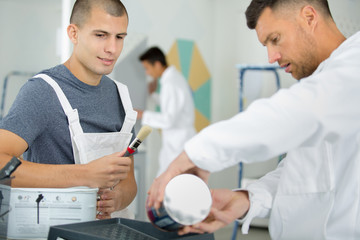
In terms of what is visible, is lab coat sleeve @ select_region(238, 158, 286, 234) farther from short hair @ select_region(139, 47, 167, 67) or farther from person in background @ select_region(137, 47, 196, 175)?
short hair @ select_region(139, 47, 167, 67)

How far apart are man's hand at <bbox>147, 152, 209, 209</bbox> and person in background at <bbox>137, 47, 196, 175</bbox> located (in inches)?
101

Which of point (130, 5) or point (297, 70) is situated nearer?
point (297, 70)

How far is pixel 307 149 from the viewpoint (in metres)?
1.10

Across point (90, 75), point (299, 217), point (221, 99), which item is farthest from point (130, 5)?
point (221, 99)

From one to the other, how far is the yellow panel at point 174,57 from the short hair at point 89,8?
9.12 feet

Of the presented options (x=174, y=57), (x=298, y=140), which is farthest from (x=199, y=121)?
(x=298, y=140)

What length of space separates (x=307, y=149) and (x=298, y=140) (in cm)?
26

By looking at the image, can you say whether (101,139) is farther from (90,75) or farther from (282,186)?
(282,186)

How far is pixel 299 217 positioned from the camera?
1.10 metres

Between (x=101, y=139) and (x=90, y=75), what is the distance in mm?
226

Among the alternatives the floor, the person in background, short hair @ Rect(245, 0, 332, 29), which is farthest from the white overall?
the floor

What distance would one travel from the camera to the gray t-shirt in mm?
1152

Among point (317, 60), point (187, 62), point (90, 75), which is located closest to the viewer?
point (317, 60)

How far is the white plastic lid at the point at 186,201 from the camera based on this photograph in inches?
30.6
